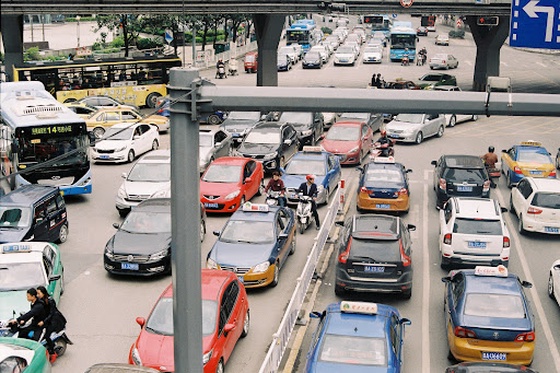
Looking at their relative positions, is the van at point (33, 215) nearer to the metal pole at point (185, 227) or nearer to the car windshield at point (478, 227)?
the car windshield at point (478, 227)

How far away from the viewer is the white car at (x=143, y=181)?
78.0 feet

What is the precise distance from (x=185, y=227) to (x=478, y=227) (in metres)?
13.5

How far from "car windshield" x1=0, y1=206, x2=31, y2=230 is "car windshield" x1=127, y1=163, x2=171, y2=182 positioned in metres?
4.72

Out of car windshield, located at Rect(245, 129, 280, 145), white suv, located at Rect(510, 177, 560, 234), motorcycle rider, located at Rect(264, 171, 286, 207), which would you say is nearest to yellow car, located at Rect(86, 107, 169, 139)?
car windshield, located at Rect(245, 129, 280, 145)

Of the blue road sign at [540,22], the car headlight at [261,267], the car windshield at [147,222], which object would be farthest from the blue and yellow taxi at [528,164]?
the blue road sign at [540,22]

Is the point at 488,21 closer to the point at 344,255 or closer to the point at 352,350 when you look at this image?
the point at 344,255

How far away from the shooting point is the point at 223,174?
81.6ft

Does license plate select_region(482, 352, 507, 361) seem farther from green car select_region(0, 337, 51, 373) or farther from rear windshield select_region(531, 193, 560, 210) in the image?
rear windshield select_region(531, 193, 560, 210)

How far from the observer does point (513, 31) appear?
10.2 m

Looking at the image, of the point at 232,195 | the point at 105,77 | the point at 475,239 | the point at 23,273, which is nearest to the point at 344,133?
the point at 232,195

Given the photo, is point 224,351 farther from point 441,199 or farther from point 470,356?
point 441,199

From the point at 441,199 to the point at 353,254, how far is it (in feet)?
26.6

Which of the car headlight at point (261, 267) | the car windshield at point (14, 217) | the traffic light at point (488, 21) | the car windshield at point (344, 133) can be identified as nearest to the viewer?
the car headlight at point (261, 267)

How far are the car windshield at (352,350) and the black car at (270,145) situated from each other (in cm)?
1636
